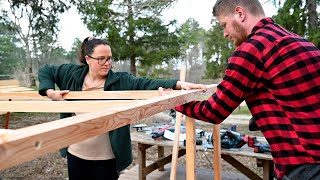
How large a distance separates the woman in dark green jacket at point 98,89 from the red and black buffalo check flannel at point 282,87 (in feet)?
2.50

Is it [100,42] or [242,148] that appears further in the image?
[242,148]

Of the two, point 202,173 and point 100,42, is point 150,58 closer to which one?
point 202,173

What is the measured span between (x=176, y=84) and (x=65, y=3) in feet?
35.0

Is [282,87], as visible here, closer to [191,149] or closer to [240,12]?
[240,12]

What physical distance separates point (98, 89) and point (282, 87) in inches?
56.9

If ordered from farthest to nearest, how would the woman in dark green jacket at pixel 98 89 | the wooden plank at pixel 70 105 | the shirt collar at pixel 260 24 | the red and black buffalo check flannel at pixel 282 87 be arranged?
the woman in dark green jacket at pixel 98 89
the wooden plank at pixel 70 105
the shirt collar at pixel 260 24
the red and black buffalo check flannel at pixel 282 87

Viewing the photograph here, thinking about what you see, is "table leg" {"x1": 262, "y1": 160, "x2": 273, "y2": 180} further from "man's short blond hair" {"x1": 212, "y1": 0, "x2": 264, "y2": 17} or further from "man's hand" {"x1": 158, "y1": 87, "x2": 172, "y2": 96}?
"man's short blond hair" {"x1": 212, "y1": 0, "x2": 264, "y2": 17}

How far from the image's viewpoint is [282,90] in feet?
4.21

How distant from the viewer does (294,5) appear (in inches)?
380

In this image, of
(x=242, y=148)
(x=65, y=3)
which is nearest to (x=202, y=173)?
(x=242, y=148)

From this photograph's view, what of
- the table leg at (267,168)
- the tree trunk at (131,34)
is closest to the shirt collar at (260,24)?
the table leg at (267,168)

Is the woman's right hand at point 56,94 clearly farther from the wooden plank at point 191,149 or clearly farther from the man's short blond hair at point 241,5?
the man's short blond hair at point 241,5

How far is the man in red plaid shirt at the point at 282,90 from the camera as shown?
128 centimetres

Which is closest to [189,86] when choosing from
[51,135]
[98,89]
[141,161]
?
[98,89]
